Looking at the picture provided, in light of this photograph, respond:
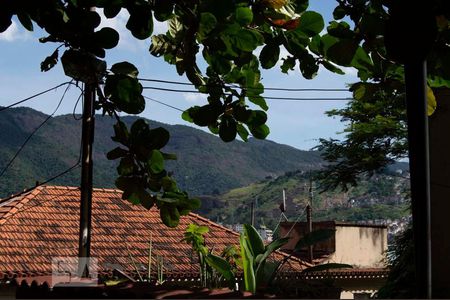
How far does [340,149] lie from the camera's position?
23562mm

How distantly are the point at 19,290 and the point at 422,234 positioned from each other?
98 cm

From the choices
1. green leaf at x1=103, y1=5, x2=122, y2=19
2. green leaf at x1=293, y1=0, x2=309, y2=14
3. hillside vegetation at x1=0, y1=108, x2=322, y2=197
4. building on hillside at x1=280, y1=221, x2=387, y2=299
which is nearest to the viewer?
green leaf at x1=103, y1=5, x2=122, y2=19

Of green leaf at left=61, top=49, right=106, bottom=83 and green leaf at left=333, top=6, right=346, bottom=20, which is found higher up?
green leaf at left=333, top=6, right=346, bottom=20

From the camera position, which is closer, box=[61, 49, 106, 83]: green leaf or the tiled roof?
box=[61, 49, 106, 83]: green leaf

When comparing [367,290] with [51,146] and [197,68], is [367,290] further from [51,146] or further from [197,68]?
[51,146]

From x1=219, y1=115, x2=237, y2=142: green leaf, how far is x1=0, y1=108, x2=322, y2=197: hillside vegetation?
4269 inches

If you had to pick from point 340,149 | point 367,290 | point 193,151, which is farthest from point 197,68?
point 193,151

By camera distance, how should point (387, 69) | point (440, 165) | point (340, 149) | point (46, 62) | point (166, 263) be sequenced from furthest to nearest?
point (340, 149) → point (166, 263) → point (440, 165) → point (46, 62) → point (387, 69)

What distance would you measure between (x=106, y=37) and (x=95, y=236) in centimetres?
1453

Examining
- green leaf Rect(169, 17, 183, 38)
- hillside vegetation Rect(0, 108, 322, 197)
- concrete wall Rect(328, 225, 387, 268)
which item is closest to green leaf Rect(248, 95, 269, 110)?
green leaf Rect(169, 17, 183, 38)

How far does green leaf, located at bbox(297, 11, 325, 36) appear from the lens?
2.81 metres

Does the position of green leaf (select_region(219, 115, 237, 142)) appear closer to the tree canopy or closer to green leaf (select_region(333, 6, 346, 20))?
the tree canopy

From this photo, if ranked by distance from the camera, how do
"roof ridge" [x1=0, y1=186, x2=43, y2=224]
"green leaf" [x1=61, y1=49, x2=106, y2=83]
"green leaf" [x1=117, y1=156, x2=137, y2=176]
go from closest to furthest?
"green leaf" [x1=61, y1=49, x2=106, y2=83] → "green leaf" [x1=117, y1=156, x2=137, y2=176] → "roof ridge" [x1=0, y1=186, x2=43, y2=224]

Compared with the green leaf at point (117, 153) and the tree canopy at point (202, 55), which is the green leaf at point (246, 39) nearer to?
the tree canopy at point (202, 55)
